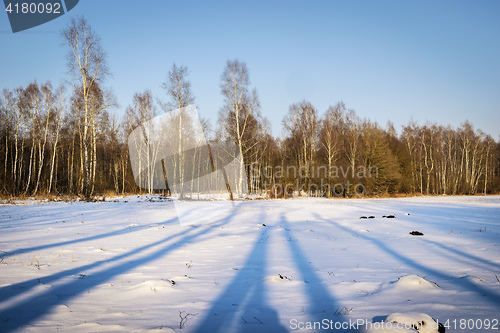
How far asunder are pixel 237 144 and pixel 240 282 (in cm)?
1886

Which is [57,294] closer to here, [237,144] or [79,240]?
[79,240]

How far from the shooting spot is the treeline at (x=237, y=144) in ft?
60.0

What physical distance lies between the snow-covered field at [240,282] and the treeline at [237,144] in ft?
45.1

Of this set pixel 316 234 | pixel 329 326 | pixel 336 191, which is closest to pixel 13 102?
pixel 316 234

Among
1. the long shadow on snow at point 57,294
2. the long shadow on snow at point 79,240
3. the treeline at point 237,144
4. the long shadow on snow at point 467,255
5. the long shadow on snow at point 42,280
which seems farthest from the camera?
the treeline at point 237,144

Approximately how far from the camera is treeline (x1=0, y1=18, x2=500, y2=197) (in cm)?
1828

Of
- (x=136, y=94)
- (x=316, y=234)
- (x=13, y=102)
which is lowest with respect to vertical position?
(x=316, y=234)

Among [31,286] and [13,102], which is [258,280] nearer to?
[31,286]

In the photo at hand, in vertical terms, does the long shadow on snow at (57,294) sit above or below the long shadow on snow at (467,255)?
above

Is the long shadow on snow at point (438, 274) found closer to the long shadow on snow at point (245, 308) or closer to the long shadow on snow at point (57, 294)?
the long shadow on snow at point (245, 308)

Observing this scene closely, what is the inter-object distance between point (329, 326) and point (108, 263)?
3.71 meters

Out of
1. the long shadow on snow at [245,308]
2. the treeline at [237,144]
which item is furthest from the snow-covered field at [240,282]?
the treeline at [237,144]

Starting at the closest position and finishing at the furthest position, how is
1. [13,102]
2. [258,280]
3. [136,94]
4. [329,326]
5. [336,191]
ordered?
[329,326] → [258,280] → [13,102] → [136,94] → [336,191]

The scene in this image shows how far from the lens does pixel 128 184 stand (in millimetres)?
36719
